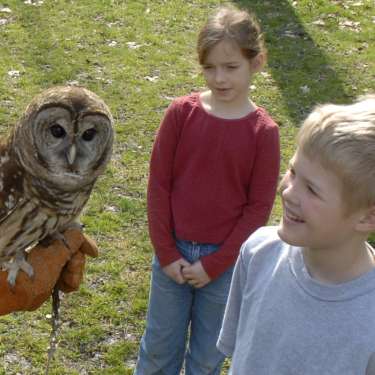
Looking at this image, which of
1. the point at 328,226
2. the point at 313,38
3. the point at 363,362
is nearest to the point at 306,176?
the point at 328,226

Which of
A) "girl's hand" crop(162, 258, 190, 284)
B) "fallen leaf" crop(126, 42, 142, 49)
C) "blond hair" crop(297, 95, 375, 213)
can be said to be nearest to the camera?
"blond hair" crop(297, 95, 375, 213)

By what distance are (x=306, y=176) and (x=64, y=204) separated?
1.30 metres

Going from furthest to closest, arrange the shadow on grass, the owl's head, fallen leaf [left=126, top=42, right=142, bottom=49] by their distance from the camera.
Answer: fallen leaf [left=126, top=42, right=142, bottom=49] → the shadow on grass → the owl's head

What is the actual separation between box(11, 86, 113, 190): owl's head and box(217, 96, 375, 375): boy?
917 mm

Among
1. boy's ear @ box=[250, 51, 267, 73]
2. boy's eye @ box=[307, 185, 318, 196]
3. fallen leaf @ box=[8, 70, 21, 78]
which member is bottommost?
fallen leaf @ box=[8, 70, 21, 78]

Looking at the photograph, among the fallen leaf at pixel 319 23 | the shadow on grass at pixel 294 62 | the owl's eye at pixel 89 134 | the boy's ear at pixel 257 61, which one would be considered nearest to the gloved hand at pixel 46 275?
the owl's eye at pixel 89 134

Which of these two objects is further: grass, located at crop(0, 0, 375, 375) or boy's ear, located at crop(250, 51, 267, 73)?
grass, located at crop(0, 0, 375, 375)

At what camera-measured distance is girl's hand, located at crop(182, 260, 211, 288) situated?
8.20ft

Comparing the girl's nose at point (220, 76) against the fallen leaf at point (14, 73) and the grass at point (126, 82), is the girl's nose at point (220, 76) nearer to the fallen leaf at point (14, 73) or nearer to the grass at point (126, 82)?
the grass at point (126, 82)

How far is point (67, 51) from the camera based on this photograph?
6367mm

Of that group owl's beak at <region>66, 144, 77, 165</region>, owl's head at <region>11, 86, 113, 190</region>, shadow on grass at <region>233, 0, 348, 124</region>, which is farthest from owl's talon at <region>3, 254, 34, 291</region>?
shadow on grass at <region>233, 0, 348, 124</region>

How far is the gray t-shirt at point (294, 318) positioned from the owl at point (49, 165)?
0.86 metres

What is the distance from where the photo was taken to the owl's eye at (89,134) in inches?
94.7

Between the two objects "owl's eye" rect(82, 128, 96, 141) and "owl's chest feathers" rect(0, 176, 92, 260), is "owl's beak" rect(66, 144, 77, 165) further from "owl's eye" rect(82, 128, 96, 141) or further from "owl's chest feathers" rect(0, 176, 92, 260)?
"owl's chest feathers" rect(0, 176, 92, 260)
